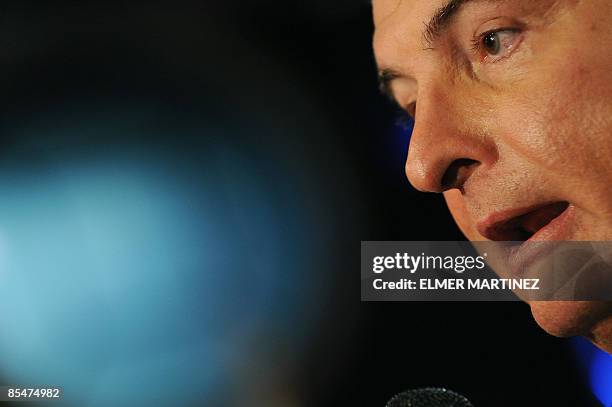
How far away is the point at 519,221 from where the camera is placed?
2.30 ft

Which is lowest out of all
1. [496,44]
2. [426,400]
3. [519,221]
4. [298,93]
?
[426,400]

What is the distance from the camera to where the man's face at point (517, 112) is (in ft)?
1.90

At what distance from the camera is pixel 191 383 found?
106 centimetres

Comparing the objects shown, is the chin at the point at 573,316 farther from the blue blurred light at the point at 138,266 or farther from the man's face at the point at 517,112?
the blue blurred light at the point at 138,266

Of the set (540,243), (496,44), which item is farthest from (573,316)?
(496,44)

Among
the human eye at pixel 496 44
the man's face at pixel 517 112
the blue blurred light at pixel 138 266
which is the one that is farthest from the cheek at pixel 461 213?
the blue blurred light at pixel 138 266

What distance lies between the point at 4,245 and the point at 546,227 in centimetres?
100

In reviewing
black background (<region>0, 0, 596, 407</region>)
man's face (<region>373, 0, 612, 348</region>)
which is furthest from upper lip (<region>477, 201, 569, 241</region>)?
black background (<region>0, 0, 596, 407</region>)

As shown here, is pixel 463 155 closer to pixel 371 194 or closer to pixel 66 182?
pixel 371 194

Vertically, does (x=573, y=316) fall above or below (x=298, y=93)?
below

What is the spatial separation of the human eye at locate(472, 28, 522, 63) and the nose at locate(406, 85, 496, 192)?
→ 0.06 metres

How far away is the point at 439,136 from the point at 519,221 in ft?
0.52

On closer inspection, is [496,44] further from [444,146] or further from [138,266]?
[138,266]

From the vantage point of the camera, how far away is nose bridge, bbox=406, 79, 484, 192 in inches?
26.4
